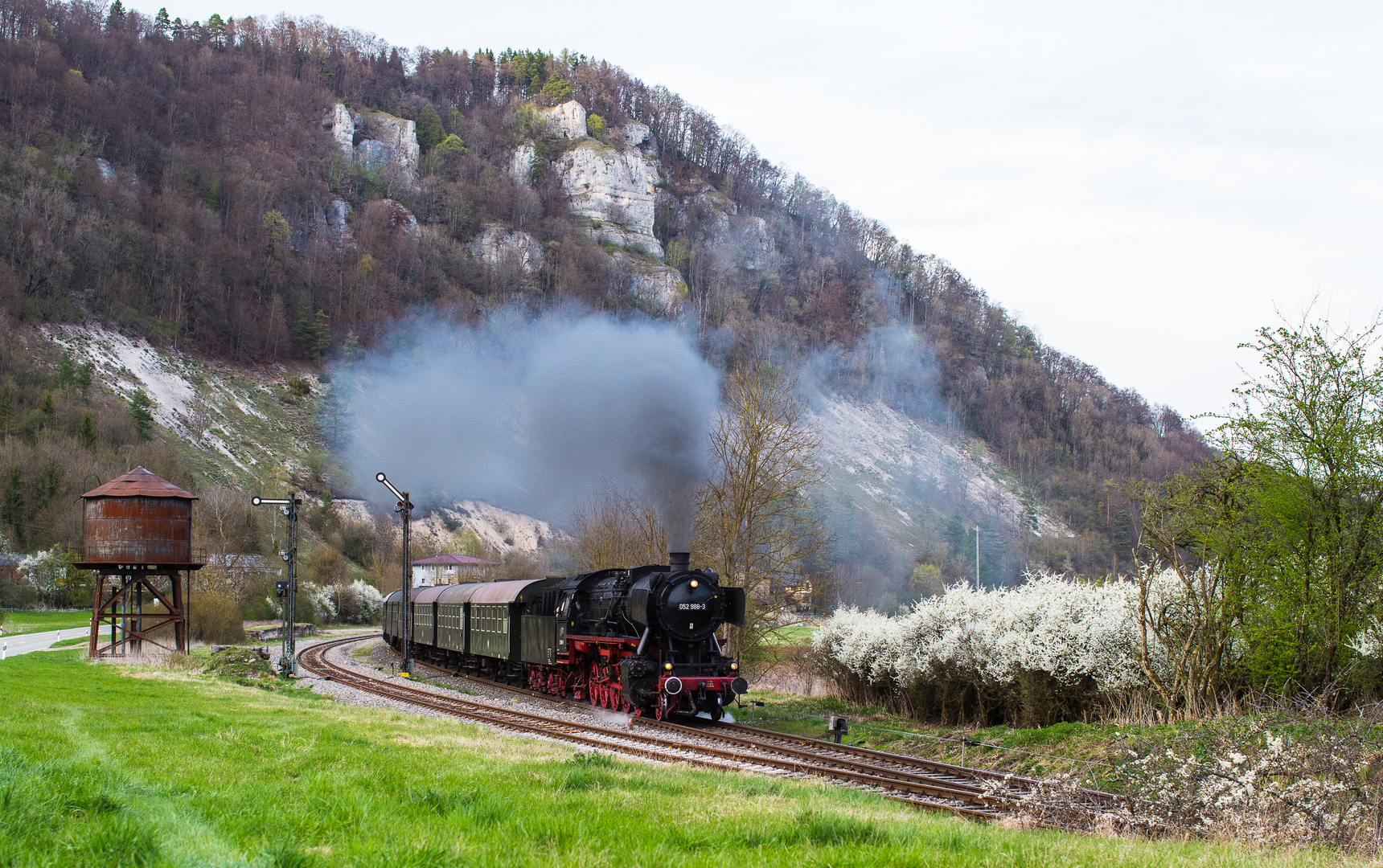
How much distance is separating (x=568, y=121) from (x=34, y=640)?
152 m

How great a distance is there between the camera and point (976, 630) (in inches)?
730

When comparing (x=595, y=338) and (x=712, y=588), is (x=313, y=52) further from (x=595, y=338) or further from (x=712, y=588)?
(x=712, y=588)

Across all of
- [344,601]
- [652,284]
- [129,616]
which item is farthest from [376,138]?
[129,616]

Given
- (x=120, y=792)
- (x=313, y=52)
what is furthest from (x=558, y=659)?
→ (x=313, y=52)

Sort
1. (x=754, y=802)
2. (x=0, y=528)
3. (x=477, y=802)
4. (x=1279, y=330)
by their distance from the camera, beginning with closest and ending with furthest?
(x=477, y=802) < (x=754, y=802) < (x=1279, y=330) < (x=0, y=528)

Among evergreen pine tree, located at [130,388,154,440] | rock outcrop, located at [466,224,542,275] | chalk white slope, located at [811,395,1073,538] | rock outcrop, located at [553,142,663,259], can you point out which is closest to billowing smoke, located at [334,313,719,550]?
rock outcrop, located at [466,224,542,275]

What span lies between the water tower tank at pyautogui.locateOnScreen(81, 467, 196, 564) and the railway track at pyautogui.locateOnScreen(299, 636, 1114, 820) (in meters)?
17.7

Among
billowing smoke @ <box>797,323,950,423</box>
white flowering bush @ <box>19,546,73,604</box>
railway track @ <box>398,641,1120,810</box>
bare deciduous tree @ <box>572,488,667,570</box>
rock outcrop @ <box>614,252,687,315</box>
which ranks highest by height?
rock outcrop @ <box>614,252,687,315</box>

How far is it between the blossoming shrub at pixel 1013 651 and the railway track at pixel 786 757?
12.7 ft

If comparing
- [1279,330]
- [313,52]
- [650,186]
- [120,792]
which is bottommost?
[120,792]

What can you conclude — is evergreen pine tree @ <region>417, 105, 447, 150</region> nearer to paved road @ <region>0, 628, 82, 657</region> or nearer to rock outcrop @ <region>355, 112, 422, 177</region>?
rock outcrop @ <region>355, 112, 422, 177</region>

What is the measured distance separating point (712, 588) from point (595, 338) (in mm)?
62131

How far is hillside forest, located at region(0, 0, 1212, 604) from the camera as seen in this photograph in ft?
269

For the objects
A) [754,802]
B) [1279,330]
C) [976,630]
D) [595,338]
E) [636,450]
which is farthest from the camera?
[595,338]
